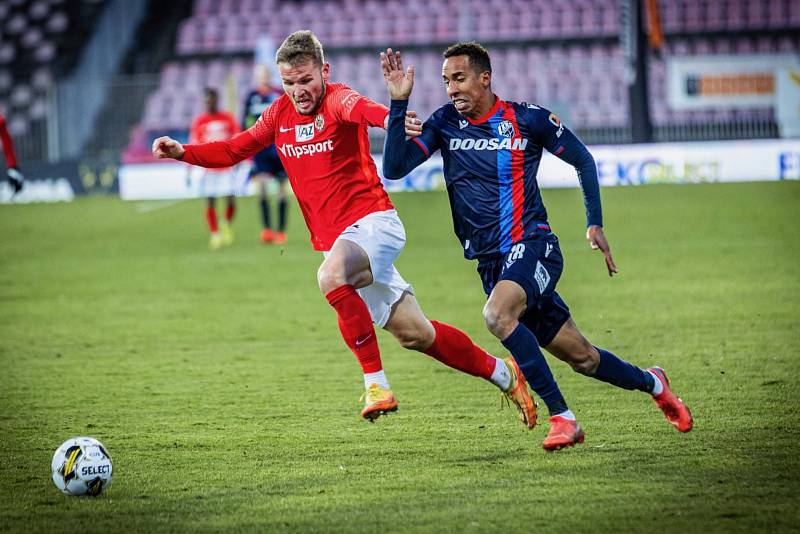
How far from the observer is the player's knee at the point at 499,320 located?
17.1 feet

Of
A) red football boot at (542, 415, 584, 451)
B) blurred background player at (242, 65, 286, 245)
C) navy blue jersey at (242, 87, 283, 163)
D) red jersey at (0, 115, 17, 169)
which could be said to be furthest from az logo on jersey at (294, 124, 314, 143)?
blurred background player at (242, 65, 286, 245)

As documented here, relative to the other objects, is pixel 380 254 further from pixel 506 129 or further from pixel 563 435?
pixel 563 435

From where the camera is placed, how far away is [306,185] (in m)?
6.02

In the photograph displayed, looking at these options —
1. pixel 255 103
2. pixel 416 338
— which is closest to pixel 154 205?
pixel 255 103

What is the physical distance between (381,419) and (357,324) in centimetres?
85

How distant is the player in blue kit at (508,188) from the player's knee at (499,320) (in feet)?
0.45

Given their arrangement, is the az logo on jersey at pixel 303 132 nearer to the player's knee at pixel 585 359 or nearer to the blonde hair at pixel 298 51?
the blonde hair at pixel 298 51

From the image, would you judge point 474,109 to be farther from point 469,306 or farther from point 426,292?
point 426,292

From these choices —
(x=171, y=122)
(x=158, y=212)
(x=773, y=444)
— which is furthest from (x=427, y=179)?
(x=773, y=444)

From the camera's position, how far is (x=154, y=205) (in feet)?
74.1

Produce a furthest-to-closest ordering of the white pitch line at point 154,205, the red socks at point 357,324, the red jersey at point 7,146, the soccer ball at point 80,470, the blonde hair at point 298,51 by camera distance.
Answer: the white pitch line at point 154,205 → the red jersey at point 7,146 → the blonde hair at point 298,51 → the red socks at point 357,324 → the soccer ball at point 80,470

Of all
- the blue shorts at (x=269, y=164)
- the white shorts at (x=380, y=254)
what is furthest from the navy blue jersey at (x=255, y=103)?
the white shorts at (x=380, y=254)

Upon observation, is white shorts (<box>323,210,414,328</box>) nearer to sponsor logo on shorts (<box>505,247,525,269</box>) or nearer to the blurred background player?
sponsor logo on shorts (<box>505,247,525,269</box>)

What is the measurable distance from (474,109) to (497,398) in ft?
6.18
